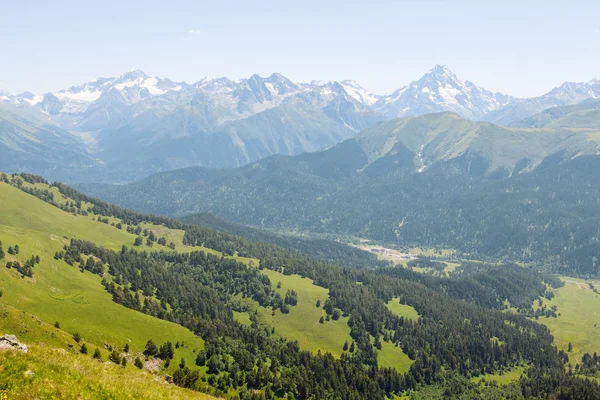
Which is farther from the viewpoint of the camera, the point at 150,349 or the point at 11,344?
the point at 150,349

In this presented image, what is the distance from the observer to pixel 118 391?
53.8 metres

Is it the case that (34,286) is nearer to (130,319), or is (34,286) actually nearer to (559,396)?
(130,319)

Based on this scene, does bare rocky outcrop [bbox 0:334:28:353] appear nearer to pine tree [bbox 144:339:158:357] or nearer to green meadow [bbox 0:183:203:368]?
green meadow [bbox 0:183:203:368]

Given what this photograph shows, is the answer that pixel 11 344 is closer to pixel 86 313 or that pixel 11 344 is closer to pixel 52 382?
pixel 52 382

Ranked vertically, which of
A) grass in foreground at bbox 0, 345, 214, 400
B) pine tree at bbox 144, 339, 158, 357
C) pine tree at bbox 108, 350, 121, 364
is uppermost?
grass in foreground at bbox 0, 345, 214, 400

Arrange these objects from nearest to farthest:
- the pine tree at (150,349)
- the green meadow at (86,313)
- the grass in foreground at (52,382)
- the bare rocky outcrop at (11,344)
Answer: the grass in foreground at (52,382)
the bare rocky outcrop at (11,344)
the pine tree at (150,349)
the green meadow at (86,313)

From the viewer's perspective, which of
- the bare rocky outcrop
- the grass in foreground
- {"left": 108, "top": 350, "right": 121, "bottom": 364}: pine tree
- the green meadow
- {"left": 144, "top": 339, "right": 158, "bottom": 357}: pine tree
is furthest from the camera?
the green meadow

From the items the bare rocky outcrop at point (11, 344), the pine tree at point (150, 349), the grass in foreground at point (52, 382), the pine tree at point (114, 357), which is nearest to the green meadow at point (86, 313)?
the pine tree at point (150, 349)

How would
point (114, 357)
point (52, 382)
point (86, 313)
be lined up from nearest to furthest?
point (52, 382)
point (114, 357)
point (86, 313)

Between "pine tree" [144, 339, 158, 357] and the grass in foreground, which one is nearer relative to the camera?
the grass in foreground

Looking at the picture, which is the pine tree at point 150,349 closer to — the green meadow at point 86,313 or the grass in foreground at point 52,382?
the green meadow at point 86,313

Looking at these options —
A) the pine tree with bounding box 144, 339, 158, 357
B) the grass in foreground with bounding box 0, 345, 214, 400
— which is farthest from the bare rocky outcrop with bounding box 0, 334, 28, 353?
the pine tree with bounding box 144, 339, 158, 357

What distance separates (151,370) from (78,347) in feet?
82.5

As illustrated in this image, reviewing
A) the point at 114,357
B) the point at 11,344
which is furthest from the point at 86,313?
the point at 11,344
